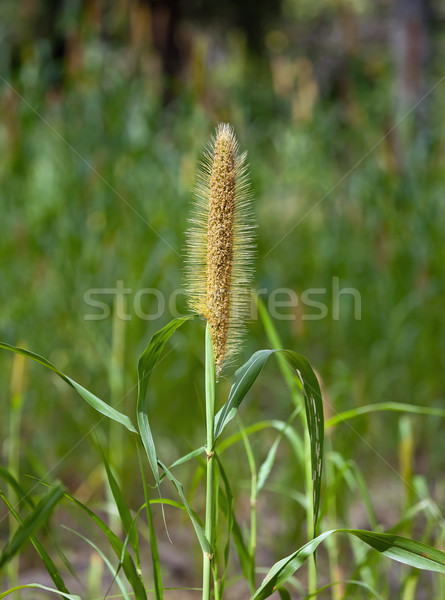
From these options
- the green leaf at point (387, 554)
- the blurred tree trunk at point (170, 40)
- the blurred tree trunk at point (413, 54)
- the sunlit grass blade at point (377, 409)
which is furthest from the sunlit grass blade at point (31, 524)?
the blurred tree trunk at point (170, 40)

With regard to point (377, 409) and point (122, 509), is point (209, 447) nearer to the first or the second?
point (122, 509)

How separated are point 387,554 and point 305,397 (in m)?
0.21

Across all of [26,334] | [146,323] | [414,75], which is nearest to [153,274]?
[146,323]

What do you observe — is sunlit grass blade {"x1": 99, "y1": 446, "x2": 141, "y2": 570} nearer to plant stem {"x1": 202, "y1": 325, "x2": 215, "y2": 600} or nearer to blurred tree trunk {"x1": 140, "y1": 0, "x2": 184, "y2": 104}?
plant stem {"x1": 202, "y1": 325, "x2": 215, "y2": 600}

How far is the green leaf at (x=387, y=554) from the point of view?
0.77 metres

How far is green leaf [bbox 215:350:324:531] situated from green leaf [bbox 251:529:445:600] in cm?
5

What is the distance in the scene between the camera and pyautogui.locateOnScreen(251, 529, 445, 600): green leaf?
77 centimetres

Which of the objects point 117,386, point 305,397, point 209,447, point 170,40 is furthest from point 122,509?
point 170,40

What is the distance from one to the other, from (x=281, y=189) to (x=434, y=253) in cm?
178

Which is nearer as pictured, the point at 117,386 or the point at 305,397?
the point at 305,397

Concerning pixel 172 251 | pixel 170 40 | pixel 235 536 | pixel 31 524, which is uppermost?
pixel 170 40

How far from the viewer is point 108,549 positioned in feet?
6.32

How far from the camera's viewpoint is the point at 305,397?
82cm

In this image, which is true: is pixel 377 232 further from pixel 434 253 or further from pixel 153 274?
pixel 153 274
